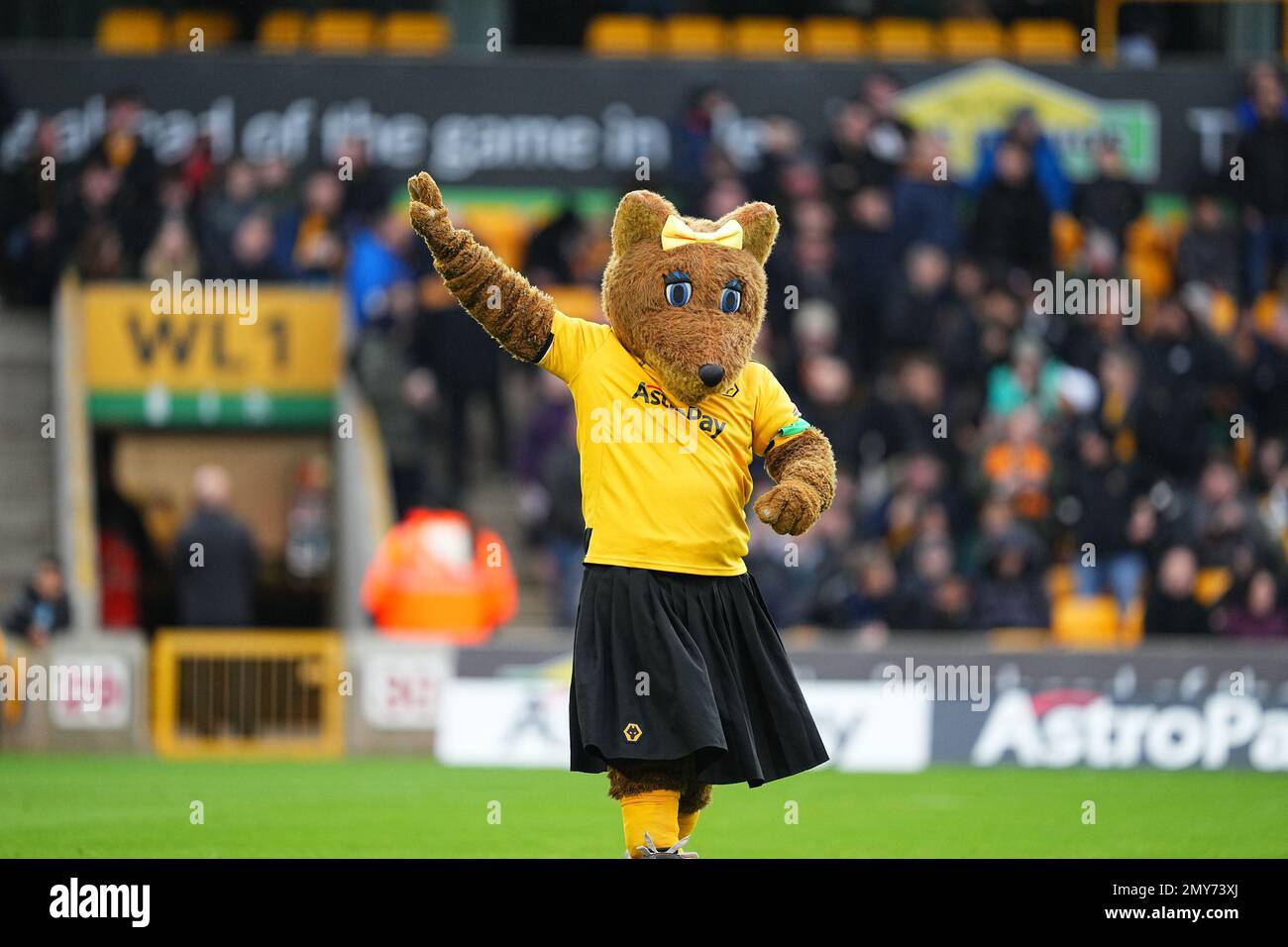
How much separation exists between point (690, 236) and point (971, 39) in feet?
47.3

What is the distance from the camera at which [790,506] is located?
300 inches

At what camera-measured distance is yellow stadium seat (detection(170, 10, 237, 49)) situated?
2181cm

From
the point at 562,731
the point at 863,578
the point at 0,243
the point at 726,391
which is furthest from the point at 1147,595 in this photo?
the point at 0,243

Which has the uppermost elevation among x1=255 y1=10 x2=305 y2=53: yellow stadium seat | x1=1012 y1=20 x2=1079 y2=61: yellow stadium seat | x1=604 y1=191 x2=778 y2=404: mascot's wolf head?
x1=255 y1=10 x2=305 y2=53: yellow stadium seat

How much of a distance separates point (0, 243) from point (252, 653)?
5280 mm

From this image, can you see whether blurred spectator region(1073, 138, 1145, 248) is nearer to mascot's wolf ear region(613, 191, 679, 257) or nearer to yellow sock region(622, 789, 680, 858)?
mascot's wolf ear region(613, 191, 679, 257)

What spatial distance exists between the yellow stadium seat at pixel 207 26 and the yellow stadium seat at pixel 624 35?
3.64 metres

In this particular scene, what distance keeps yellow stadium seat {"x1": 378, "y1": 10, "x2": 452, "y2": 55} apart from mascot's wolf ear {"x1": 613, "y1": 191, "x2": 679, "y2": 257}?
1350 centimetres

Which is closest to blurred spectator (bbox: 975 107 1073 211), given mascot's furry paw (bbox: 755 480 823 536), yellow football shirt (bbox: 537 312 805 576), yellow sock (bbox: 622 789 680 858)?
yellow football shirt (bbox: 537 312 805 576)

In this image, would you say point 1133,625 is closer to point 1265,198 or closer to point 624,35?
point 1265,198

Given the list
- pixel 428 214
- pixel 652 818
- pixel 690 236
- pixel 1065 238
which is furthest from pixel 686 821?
pixel 1065 238

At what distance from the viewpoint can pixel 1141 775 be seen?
13906 millimetres
